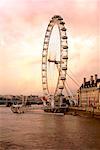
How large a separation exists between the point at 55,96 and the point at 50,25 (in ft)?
39.7

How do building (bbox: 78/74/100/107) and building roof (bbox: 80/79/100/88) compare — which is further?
building roof (bbox: 80/79/100/88)

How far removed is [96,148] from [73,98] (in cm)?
5666

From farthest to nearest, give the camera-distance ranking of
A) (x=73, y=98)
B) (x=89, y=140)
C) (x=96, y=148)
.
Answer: (x=73, y=98), (x=89, y=140), (x=96, y=148)

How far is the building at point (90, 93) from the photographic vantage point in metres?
67.6

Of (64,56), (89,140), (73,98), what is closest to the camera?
(89,140)

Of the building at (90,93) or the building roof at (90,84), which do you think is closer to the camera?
the building at (90,93)

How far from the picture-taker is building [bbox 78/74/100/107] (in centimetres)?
6757

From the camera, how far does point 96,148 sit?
2586 centimetres

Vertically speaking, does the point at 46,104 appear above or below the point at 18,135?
above

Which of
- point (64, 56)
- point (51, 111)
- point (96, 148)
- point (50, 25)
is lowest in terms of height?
Answer: point (96, 148)

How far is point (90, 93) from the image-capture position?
72000 millimetres

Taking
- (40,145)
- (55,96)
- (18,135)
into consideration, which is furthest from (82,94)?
(40,145)

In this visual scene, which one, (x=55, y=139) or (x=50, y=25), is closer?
(x=55, y=139)

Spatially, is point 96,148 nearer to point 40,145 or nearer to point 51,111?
point 40,145
